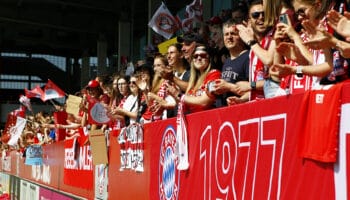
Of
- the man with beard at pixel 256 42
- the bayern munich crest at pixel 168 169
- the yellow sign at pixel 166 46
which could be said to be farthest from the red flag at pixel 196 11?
the man with beard at pixel 256 42

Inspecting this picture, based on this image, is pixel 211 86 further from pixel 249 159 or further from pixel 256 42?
pixel 249 159

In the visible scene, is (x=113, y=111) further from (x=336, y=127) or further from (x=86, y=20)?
(x=86, y=20)

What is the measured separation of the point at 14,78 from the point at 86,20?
15.1m

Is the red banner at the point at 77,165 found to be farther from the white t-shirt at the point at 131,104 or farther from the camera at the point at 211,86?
the camera at the point at 211,86

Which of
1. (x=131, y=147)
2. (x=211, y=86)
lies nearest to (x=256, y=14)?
(x=211, y=86)

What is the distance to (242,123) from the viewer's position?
4.13 metres

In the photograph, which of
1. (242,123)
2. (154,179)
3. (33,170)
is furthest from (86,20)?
(242,123)

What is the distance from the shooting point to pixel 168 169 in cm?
598

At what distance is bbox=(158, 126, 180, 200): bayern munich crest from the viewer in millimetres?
5734

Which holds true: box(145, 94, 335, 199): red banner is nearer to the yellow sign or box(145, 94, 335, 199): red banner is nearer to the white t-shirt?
the white t-shirt

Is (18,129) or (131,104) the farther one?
(18,129)

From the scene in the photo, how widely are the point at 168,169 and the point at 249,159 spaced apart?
2.08 m

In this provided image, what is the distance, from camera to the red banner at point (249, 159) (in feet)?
10.9

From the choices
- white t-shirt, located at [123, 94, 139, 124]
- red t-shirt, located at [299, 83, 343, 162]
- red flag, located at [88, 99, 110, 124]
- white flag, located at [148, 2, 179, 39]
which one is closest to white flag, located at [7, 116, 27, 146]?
white flag, located at [148, 2, 179, 39]
